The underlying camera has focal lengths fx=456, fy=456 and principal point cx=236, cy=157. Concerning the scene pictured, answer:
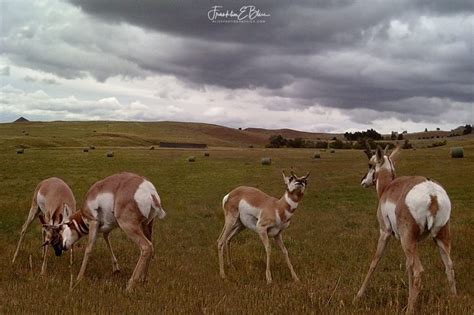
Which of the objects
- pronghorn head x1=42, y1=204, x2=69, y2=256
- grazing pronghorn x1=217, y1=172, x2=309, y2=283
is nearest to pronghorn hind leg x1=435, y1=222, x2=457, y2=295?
grazing pronghorn x1=217, y1=172, x2=309, y2=283

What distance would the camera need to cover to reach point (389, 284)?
9070mm

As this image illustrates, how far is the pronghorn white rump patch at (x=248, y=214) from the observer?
11305 millimetres

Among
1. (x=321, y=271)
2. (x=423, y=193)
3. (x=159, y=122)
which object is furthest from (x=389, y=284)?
(x=159, y=122)

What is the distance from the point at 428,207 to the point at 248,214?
5.11 metres

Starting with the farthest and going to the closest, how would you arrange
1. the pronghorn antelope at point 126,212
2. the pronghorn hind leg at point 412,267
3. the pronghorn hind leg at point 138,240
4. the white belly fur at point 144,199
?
the white belly fur at point 144,199
the pronghorn antelope at point 126,212
the pronghorn hind leg at point 138,240
the pronghorn hind leg at point 412,267

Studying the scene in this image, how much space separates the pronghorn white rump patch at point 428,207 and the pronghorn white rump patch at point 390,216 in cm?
54

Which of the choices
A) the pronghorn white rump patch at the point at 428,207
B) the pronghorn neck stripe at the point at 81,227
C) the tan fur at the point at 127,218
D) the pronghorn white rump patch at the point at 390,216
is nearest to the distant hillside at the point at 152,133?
the pronghorn neck stripe at the point at 81,227

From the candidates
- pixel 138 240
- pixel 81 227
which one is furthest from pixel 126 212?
pixel 81 227

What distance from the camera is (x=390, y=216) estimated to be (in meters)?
7.99

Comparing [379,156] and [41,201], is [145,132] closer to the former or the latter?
[41,201]

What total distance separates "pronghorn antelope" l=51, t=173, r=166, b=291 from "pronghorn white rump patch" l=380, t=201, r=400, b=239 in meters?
4.34

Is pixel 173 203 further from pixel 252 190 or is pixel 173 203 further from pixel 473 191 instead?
pixel 473 191

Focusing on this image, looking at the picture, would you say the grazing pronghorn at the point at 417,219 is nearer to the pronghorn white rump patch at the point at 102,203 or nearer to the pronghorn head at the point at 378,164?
the pronghorn head at the point at 378,164

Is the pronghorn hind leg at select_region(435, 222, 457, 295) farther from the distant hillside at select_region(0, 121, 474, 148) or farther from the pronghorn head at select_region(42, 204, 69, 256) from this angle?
the distant hillside at select_region(0, 121, 474, 148)
